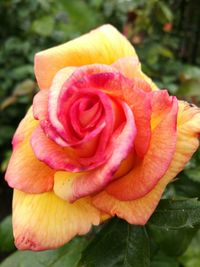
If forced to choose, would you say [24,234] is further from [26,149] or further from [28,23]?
[28,23]

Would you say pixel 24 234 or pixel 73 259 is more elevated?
pixel 24 234

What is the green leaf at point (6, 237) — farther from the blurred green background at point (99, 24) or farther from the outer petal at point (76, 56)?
the blurred green background at point (99, 24)

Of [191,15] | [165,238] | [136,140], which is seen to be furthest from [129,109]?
[191,15]

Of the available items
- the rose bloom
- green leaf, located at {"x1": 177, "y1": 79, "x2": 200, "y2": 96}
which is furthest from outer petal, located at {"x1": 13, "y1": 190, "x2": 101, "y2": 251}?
green leaf, located at {"x1": 177, "y1": 79, "x2": 200, "y2": 96}

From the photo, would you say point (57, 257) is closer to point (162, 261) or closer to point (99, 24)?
point (162, 261)

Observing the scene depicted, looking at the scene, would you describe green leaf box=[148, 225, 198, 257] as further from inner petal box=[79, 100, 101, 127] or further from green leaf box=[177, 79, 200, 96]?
green leaf box=[177, 79, 200, 96]

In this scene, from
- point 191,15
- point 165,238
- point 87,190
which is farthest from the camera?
point 191,15
